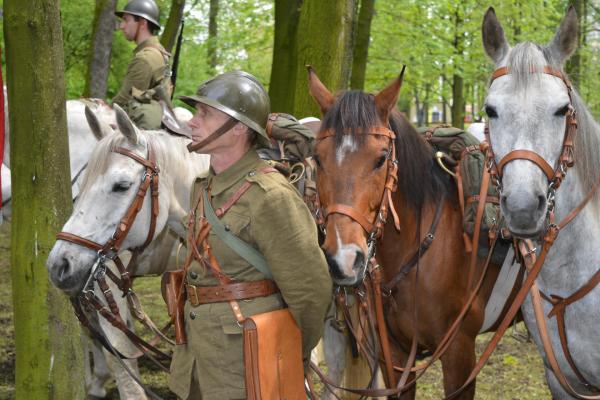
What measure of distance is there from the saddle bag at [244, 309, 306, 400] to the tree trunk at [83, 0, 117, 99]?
9433 millimetres

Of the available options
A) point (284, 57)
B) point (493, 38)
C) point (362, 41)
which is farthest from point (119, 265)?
point (362, 41)

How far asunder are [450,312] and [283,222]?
69.6 inches

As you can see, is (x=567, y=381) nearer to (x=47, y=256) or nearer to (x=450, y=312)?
(x=450, y=312)

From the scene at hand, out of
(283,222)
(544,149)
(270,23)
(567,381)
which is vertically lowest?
(567,381)

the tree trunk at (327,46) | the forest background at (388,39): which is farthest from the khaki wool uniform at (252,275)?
the forest background at (388,39)

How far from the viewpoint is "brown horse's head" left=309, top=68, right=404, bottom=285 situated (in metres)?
3.63

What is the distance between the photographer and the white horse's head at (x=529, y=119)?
3.20 meters

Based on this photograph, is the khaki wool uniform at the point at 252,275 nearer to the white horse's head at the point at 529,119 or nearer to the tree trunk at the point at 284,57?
the white horse's head at the point at 529,119

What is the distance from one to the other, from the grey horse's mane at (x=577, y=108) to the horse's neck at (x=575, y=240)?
58mm

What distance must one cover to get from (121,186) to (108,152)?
237mm

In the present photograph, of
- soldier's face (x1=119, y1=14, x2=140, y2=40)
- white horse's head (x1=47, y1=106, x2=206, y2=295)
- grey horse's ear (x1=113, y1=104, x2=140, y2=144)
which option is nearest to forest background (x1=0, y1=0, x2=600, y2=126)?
soldier's face (x1=119, y1=14, x2=140, y2=40)

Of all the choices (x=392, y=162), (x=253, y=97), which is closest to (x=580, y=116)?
(x=392, y=162)

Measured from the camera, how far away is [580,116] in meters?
3.57

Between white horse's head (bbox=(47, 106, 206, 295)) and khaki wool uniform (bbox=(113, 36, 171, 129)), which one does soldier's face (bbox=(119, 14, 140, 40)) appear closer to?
khaki wool uniform (bbox=(113, 36, 171, 129))
